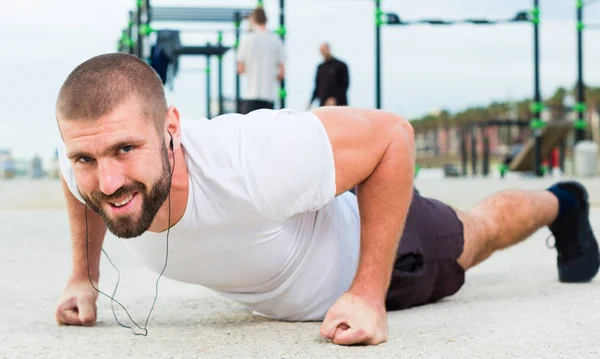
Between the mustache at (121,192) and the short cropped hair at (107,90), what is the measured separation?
117 millimetres

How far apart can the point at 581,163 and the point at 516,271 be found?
646 cm

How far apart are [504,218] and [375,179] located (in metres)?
0.80

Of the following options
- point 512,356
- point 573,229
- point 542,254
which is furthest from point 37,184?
point 512,356

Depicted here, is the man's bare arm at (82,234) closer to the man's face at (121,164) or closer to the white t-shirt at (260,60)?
the man's face at (121,164)

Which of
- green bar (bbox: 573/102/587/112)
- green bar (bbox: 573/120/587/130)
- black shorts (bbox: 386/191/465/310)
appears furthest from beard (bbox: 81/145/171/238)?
green bar (bbox: 573/120/587/130)

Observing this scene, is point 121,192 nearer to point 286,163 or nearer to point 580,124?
point 286,163

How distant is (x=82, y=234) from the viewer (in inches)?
77.7

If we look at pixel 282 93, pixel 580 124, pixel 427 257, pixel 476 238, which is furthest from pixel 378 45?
pixel 427 257

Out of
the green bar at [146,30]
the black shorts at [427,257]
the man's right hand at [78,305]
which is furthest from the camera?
the green bar at [146,30]

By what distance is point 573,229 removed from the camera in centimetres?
256

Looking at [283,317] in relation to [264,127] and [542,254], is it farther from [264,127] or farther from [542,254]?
[542,254]

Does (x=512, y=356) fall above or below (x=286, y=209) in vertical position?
below

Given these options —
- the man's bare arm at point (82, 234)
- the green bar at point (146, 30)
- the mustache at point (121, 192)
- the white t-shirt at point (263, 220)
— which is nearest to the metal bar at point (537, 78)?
the green bar at point (146, 30)

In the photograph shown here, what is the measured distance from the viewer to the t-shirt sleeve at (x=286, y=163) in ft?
5.18
